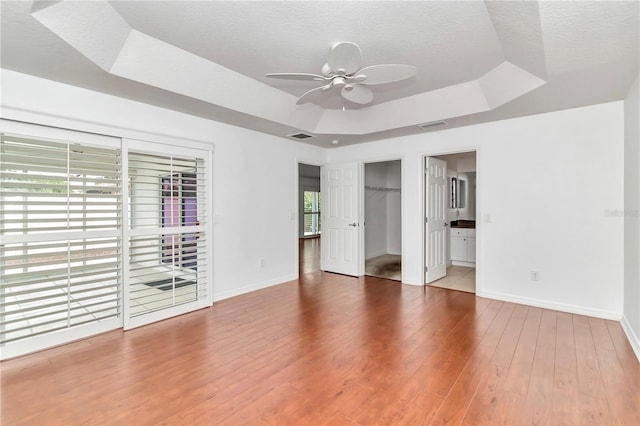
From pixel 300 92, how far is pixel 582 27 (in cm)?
271

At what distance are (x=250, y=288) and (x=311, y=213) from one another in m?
7.81

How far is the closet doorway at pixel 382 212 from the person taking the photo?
7.30 m

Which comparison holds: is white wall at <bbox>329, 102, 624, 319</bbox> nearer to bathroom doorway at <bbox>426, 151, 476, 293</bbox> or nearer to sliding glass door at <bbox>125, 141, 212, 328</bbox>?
bathroom doorway at <bbox>426, 151, 476, 293</bbox>

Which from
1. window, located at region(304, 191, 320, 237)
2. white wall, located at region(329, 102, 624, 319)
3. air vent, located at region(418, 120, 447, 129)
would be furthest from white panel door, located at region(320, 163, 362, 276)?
window, located at region(304, 191, 320, 237)

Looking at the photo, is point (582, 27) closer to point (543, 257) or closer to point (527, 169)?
point (527, 169)

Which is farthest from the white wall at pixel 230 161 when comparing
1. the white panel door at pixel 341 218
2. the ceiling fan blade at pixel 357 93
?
the ceiling fan blade at pixel 357 93

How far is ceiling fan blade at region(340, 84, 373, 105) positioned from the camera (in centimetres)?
286

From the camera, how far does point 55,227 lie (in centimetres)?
287

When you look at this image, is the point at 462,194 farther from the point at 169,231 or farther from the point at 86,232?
the point at 86,232

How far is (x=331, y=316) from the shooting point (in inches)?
143

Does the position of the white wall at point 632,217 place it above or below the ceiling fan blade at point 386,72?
below

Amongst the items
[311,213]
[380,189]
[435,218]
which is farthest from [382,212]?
[311,213]

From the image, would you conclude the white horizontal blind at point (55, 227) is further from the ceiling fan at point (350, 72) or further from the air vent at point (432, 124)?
the air vent at point (432, 124)

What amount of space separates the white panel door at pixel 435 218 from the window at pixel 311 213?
7.21 metres
